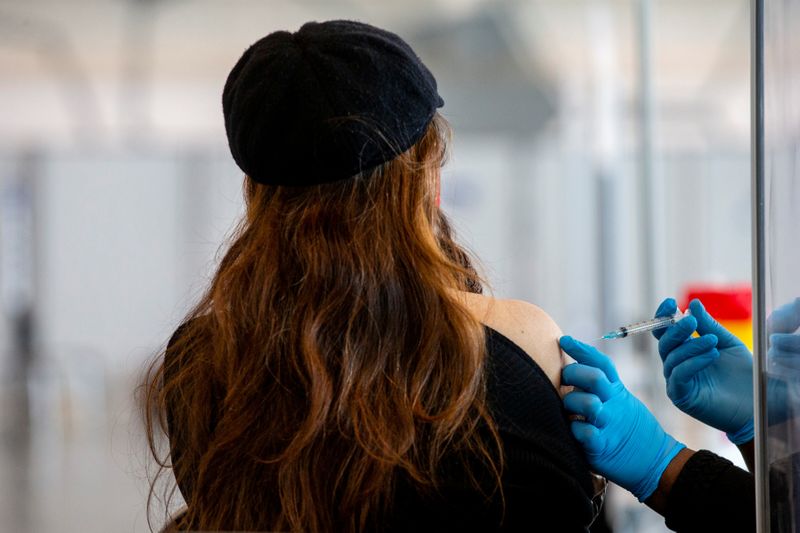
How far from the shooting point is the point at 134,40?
5.99 m

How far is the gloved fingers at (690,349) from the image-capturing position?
111 cm

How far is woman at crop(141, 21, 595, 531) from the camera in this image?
0.81 metres

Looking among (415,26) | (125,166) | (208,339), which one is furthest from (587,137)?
(208,339)

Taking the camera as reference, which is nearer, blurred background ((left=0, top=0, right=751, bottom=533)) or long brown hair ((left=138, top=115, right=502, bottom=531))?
long brown hair ((left=138, top=115, right=502, bottom=531))

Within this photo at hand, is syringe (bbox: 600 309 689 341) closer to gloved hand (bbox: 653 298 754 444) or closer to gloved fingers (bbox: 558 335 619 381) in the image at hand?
gloved hand (bbox: 653 298 754 444)

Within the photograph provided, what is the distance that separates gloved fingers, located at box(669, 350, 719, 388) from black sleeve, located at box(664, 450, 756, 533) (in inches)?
5.6

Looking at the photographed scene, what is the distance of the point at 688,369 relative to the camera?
3.62 feet

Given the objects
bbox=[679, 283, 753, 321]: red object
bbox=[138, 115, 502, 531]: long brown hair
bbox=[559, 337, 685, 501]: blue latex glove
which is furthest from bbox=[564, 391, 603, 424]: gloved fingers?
bbox=[679, 283, 753, 321]: red object

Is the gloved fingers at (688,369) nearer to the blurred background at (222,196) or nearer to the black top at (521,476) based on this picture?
the black top at (521,476)

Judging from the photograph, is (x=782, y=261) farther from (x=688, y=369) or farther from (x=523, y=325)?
(x=688, y=369)

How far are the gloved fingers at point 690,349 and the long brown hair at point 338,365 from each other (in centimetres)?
37

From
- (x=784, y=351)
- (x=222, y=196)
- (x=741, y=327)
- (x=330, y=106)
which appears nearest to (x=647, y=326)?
(x=784, y=351)

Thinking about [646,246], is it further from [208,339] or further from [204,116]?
[204,116]

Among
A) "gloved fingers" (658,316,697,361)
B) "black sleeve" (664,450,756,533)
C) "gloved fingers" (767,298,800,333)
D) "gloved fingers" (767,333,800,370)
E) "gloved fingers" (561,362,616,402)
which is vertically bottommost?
"black sleeve" (664,450,756,533)
